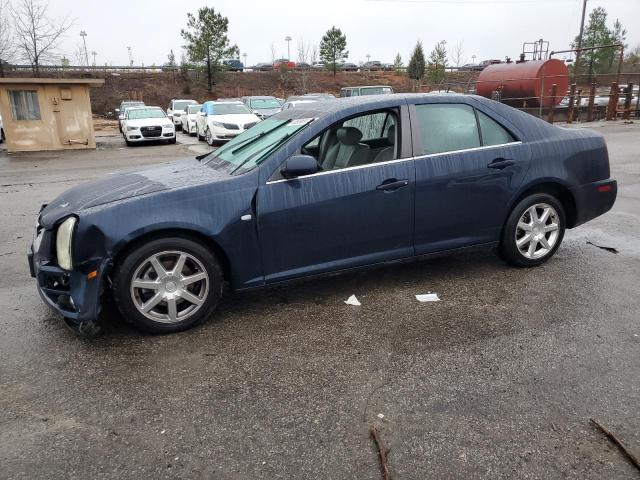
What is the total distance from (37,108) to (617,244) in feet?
59.3

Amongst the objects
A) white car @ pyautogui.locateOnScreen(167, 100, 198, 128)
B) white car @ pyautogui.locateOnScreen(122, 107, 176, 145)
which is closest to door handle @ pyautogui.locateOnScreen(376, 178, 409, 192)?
white car @ pyautogui.locateOnScreen(122, 107, 176, 145)

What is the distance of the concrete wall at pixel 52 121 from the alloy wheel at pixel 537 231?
17157mm

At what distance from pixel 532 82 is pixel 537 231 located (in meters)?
18.3

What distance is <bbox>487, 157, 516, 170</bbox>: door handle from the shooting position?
429cm

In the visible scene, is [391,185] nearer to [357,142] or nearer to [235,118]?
[357,142]

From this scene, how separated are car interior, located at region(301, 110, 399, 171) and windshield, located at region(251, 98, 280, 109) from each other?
65.8ft

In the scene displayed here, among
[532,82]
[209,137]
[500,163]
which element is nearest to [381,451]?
[500,163]

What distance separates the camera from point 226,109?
18.5 m

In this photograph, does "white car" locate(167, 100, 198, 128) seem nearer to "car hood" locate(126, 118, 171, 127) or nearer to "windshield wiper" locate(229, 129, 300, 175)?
"car hood" locate(126, 118, 171, 127)

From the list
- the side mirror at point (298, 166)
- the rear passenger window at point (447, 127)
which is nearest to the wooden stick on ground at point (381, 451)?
the side mirror at point (298, 166)

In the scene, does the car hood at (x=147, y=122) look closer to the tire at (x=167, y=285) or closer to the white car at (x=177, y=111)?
the white car at (x=177, y=111)

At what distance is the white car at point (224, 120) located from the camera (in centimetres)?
1738

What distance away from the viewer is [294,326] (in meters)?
3.70

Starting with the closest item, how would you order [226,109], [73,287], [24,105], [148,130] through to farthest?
[73,287]
[24,105]
[226,109]
[148,130]
